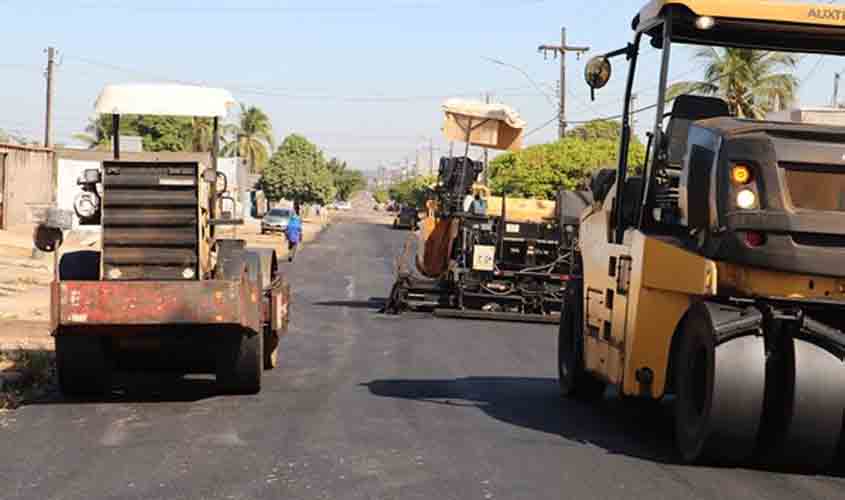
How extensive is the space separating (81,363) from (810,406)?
20.8 feet

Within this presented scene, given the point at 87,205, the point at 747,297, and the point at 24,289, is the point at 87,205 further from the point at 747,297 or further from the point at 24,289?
the point at 24,289

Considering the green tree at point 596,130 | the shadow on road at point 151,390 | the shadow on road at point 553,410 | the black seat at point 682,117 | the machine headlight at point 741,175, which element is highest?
the green tree at point 596,130

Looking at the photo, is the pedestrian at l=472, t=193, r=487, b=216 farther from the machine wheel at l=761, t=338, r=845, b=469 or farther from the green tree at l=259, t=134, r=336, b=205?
the green tree at l=259, t=134, r=336, b=205

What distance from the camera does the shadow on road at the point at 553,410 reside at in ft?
31.4

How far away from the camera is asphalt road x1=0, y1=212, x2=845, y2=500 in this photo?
770cm

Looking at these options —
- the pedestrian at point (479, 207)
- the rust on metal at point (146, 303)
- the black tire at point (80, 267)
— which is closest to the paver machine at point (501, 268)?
the pedestrian at point (479, 207)

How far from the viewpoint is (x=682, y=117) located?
1013 centimetres

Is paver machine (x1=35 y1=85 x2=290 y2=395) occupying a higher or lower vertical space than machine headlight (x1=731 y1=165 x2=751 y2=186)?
lower

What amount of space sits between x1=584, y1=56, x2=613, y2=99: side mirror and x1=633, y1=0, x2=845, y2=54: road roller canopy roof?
499 millimetres

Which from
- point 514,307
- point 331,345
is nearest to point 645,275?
point 331,345

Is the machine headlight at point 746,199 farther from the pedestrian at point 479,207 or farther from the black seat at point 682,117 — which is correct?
the pedestrian at point 479,207

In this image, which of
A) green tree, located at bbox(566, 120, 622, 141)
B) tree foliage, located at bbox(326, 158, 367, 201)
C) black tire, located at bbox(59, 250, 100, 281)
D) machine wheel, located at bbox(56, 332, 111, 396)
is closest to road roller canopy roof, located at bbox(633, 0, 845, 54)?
black tire, located at bbox(59, 250, 100, 281)

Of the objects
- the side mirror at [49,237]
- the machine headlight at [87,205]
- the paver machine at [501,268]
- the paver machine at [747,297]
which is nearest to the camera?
the paver machine at [747,297]

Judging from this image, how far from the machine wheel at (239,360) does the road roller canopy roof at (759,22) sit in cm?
440
